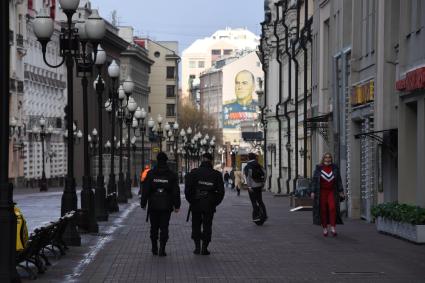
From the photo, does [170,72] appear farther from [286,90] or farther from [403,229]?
[403,229]

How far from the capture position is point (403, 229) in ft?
78.0

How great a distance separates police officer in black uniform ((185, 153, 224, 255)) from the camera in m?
21.1

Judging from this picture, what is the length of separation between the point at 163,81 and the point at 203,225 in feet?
536

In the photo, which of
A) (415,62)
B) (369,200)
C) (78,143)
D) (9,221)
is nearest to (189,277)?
(9,221)

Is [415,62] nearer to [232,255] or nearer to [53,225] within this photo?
A: [232,255]

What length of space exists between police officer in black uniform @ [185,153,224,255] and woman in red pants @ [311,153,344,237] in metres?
4.47

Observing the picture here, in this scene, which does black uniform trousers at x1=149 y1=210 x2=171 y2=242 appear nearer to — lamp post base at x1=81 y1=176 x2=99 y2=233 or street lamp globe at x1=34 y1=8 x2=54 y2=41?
street lamp globe at x1=34 y1=8 x2=54 y2=41

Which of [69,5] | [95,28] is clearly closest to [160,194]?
[69,5]

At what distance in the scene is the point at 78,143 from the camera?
377 ft

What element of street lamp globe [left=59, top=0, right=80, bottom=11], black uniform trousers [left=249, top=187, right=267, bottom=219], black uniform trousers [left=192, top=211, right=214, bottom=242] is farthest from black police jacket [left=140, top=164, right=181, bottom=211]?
black uniform trousers [left=249, top=187, right=267, bottom=219]

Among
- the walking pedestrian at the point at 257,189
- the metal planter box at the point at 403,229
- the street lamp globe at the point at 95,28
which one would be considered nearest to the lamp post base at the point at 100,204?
the walking pedestrian at the point at 257,189

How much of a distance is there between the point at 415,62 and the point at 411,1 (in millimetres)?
1635

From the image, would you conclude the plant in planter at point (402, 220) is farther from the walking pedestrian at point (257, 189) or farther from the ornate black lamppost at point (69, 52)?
the ornate black lamppost at point (69, 52)

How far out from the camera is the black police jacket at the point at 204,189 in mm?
21156
